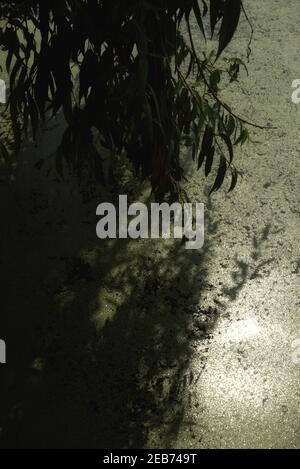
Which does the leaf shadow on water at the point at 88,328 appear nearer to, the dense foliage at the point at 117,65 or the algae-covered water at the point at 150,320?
the algae-covered water at the point at 150,320

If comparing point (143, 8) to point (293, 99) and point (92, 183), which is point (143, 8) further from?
point (293, 99)

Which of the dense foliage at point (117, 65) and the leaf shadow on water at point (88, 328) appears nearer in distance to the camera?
the dense foliage at point (117, 65)

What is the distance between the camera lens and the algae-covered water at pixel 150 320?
1811 mm

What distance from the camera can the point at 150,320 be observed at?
2.06 m

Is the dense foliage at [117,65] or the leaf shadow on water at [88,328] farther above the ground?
the dense foliage at [117,65]

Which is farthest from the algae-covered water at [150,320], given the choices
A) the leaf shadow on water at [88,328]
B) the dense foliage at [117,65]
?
the dense foliage at [117,65]

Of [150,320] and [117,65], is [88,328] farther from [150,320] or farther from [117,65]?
[117,65]

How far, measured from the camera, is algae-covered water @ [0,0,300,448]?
1.81 m

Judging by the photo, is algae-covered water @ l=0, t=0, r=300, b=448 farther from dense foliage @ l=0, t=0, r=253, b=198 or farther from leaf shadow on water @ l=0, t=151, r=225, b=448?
dense foliage @ l=0, t=0, r=253, b=198

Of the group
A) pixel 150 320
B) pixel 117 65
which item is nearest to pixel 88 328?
pixel 150 320

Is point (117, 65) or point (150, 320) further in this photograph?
point (150, 320)

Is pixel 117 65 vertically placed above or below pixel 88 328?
above

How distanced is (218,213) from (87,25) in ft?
4.13
